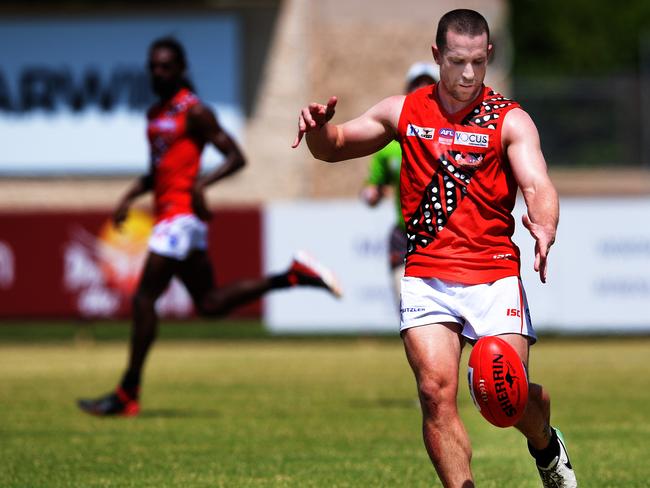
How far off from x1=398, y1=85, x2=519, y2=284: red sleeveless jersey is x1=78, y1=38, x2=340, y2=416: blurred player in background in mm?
A: 4386

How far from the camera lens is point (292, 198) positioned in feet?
83.1

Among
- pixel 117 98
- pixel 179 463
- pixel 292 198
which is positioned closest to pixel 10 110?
pixel 117 98

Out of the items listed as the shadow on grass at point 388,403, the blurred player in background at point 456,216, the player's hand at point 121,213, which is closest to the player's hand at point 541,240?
the blurred player in background at point 456,216

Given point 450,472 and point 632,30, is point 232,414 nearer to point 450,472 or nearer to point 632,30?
point 450,472

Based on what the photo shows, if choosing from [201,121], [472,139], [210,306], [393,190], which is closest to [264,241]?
[393,190]

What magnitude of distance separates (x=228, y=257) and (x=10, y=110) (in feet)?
26.2

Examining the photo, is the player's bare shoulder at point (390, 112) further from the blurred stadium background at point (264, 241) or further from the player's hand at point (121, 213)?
the player's hand at point (121, 213)

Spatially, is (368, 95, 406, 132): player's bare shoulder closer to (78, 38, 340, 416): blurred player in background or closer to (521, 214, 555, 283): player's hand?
(521, 214, 555, 283): player's hand

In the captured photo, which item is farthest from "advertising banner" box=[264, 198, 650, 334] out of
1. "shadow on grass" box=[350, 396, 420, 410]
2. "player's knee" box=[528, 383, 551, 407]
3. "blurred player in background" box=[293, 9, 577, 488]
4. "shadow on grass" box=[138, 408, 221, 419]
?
"blurred player in background" box=[293, 9, 577, 488]

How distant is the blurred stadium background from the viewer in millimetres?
9320

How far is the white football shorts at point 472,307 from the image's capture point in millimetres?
5855

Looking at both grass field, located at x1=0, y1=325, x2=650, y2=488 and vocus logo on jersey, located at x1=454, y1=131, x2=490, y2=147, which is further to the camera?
grass field, located at x1=0, y1=325, x2=650, y2=488

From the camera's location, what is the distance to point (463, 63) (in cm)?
588

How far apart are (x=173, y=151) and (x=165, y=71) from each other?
58cm
